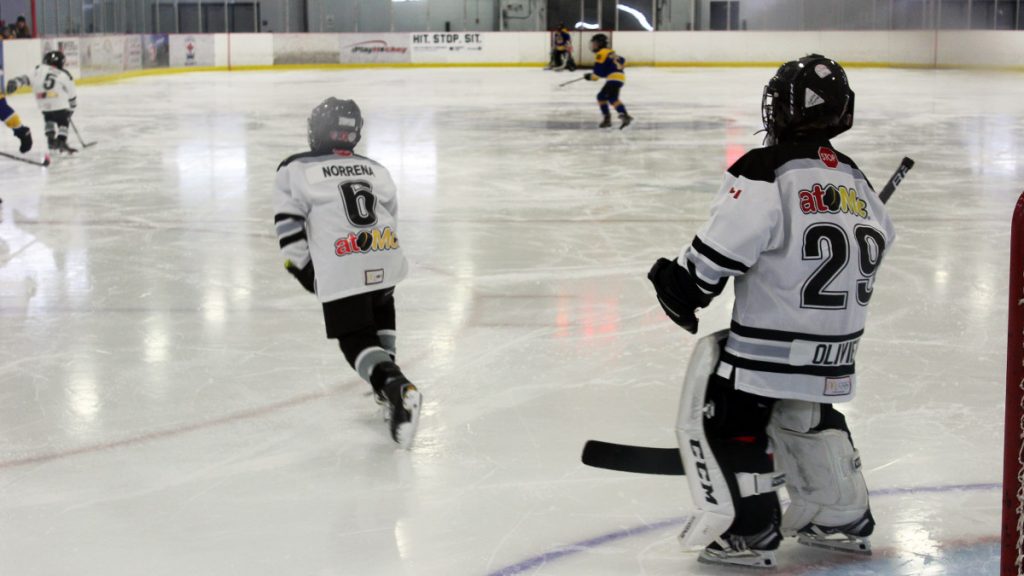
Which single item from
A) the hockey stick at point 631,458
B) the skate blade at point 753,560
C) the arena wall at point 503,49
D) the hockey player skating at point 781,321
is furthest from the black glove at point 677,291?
the arena wall at point 503,49

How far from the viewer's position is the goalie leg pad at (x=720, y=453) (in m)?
2.14

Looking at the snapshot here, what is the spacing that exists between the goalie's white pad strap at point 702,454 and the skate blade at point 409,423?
2.97ft

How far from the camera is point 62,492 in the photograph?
267cm

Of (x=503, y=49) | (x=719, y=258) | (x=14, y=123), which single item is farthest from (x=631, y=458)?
(x=503, y=49)

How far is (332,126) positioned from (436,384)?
34.5 inches

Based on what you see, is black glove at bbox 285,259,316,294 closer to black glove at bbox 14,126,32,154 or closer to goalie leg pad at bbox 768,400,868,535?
goalie leg pad at bbox 768,400,868,535

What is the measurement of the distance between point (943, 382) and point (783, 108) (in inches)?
67.2

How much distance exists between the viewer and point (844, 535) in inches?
92.4

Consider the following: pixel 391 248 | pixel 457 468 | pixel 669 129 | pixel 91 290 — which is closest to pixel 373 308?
pixel 391 248

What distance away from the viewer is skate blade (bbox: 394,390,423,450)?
2895mm

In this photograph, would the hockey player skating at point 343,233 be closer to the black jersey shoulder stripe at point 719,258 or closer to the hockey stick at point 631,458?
the hockey stick at point 631,458

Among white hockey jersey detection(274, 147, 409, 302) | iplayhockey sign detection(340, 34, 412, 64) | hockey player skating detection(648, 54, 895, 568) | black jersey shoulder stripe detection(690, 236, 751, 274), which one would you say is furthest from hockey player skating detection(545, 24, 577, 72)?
black jersey shoulder stripe detection(690, 236, 751, 274)

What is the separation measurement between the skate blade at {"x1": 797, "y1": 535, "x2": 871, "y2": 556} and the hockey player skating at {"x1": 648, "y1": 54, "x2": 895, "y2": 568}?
0.06 metres

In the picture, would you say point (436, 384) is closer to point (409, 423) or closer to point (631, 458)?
point (409, 423)
